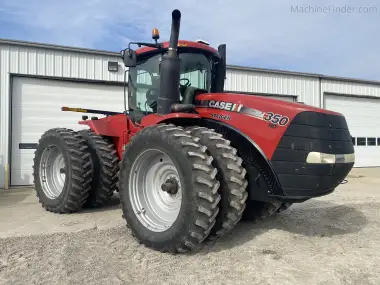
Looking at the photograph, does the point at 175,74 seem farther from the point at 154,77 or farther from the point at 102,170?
the point at 102,170

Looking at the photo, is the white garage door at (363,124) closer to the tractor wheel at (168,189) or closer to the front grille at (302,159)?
the front grille at (302,159)

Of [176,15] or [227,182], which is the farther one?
[176,15]

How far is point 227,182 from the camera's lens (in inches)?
154

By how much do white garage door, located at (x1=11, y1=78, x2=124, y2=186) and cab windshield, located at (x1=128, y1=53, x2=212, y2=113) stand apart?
6272 millimetres

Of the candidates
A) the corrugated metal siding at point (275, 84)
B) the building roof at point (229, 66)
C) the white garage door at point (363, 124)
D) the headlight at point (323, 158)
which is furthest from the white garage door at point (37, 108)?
the white garage door at point (363, 124)

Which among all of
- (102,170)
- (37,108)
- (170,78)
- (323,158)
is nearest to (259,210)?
(323,158)

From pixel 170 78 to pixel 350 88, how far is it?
1459cm

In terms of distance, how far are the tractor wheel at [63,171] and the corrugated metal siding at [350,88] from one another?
12.9 metres

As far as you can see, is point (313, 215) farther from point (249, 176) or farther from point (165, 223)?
point (165, 223)

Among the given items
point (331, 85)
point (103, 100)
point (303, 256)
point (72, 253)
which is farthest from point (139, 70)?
point (331, 85)

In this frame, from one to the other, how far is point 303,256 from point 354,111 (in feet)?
49.6

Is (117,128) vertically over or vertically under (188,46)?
under

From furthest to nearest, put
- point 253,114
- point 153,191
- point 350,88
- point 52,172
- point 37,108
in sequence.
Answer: point 350,88, point 37,108, point 52,172, point 153,191, point 253,114

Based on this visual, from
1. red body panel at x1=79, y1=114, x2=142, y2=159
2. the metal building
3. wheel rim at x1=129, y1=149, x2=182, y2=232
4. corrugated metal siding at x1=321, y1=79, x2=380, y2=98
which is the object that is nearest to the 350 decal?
wheel rim at x1=129, y1=149, x2=182, y2=232
